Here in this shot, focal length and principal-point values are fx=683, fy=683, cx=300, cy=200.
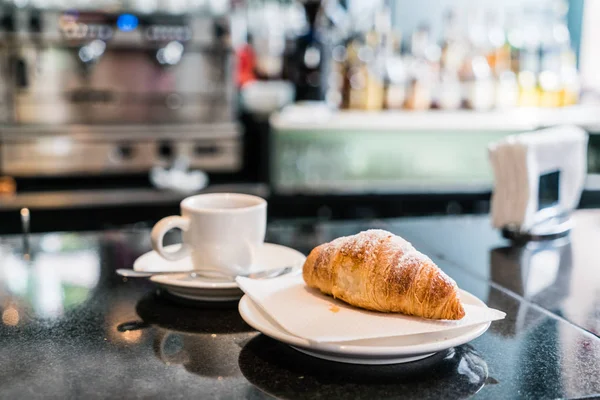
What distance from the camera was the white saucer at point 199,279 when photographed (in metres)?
0.84

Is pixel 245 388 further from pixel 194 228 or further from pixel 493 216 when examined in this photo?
pixel 493 216

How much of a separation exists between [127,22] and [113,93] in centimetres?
29

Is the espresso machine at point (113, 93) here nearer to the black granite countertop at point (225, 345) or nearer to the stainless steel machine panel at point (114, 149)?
the stainless steel machine panel at point (114, 149)

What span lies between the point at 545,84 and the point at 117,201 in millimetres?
1870

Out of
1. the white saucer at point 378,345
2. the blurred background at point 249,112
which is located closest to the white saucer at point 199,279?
the white saucer at point 378,345

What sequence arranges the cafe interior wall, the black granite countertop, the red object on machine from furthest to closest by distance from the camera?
the cafe interior wall, the red object on machine, the black granite countertop

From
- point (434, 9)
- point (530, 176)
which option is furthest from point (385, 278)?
point (434, 9)

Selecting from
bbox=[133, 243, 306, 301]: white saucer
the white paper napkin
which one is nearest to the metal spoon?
bbox=[133, 243, 306, 301]: white saucer

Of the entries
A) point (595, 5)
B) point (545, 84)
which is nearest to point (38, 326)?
point (545, 84)

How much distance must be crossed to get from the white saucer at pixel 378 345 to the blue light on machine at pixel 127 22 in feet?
7.20

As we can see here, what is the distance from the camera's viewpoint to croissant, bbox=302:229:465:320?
677mm

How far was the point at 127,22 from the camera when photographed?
105 inches

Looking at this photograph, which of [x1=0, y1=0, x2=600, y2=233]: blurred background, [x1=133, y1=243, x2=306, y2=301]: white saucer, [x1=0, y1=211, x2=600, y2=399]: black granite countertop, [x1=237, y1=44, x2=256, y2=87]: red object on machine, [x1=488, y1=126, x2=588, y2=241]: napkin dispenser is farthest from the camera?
[x1=237, y1=44, x2=256, y2=87]: red object on machine

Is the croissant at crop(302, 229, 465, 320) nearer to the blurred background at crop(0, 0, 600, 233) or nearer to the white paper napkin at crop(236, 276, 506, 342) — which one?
the white paper napkin at crop(236, 276, 506, 342)
